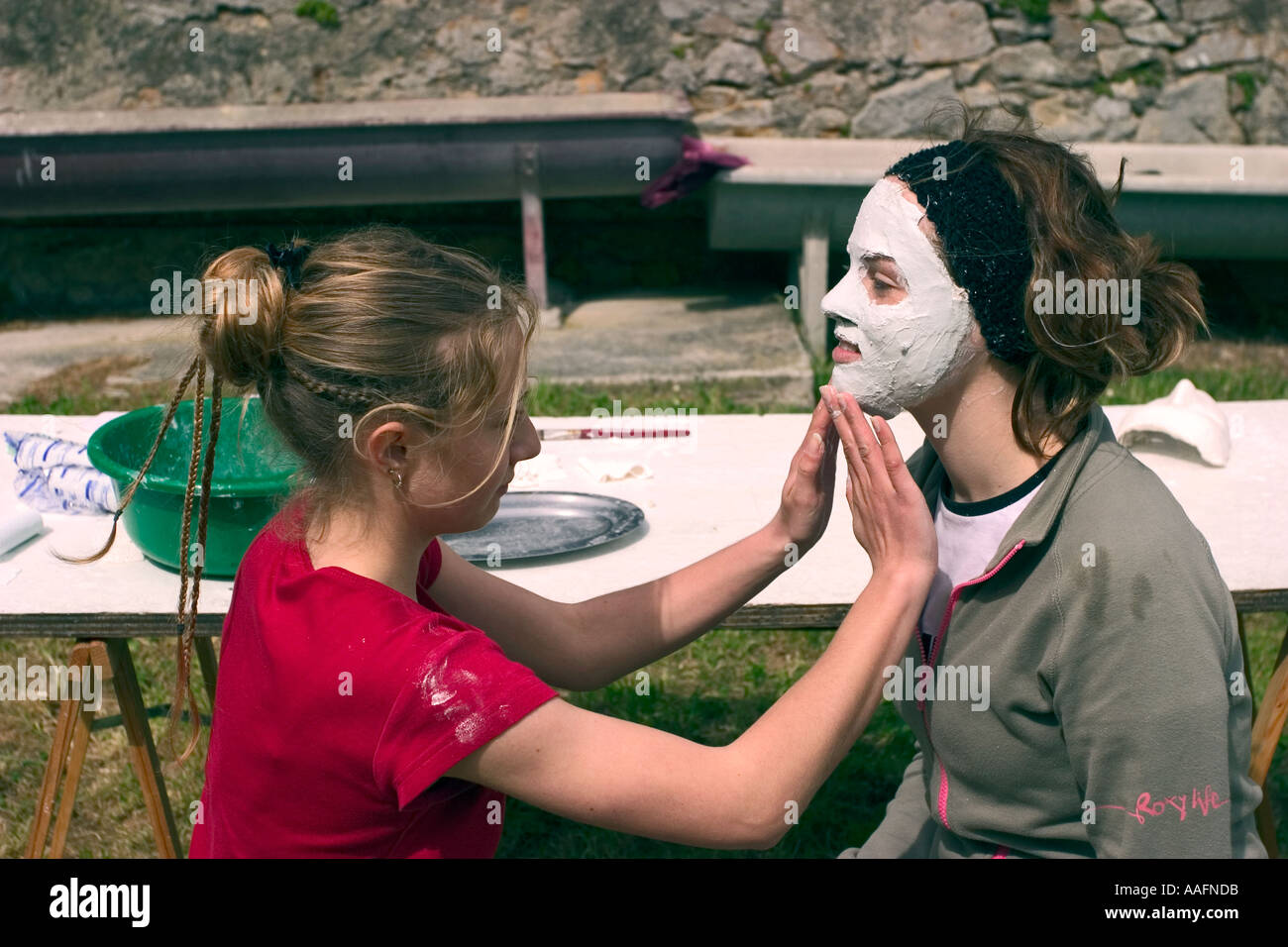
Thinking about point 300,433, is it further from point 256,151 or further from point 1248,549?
point 256,151

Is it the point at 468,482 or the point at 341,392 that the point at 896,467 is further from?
the point at 341,392

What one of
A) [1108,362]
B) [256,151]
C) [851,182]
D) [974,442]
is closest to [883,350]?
[974,442]

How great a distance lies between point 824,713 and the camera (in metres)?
1.67

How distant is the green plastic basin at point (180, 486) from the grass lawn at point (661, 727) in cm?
117

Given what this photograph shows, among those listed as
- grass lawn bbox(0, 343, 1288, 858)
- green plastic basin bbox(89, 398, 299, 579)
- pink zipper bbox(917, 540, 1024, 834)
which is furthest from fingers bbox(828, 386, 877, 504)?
grass lawn bbox(0, 343, 1288, 858)

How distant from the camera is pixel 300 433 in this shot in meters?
1.75

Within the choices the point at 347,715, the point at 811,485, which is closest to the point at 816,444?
the point at 811,485

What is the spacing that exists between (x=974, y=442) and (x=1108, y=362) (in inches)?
→ 9.4

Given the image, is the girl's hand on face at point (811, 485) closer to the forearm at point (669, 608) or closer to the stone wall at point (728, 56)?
the forearm at point (669, 608)

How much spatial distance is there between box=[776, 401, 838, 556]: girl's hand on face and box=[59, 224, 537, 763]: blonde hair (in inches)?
21.7

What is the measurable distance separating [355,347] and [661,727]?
2408 millimetres

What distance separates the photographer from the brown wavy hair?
1898 mm

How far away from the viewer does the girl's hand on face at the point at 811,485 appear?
2100mm

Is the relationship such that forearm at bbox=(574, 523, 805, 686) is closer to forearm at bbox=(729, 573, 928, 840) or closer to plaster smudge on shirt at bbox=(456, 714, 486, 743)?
forearm at bbox=(729, 573, 928, 840)
